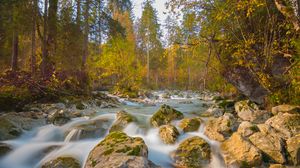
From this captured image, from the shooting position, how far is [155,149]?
6398 millimetres

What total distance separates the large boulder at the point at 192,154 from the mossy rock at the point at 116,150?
3.42 feet

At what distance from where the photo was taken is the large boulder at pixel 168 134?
6.61 metres

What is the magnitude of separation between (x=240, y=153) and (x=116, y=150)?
107 inches

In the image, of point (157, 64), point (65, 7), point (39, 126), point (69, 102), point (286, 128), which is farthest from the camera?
point (157, 64)

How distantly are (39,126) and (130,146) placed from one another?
4.45m

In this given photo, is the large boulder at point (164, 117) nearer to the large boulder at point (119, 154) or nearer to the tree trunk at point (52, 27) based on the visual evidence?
the large boulder at point (119, 154)

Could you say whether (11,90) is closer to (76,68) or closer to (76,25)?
(76,68)

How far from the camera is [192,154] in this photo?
18.9ft

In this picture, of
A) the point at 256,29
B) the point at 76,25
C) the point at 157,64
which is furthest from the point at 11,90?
the point at 157,64

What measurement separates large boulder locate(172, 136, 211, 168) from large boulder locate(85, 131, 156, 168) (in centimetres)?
104

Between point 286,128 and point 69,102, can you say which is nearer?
point 286,128

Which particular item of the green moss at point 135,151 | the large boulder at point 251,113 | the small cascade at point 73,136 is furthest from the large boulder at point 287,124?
the small cascade at point 73,136

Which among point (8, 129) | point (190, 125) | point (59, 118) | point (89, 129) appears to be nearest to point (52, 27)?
point (59, 118)

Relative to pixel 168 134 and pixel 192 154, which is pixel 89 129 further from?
pixel 192 154
